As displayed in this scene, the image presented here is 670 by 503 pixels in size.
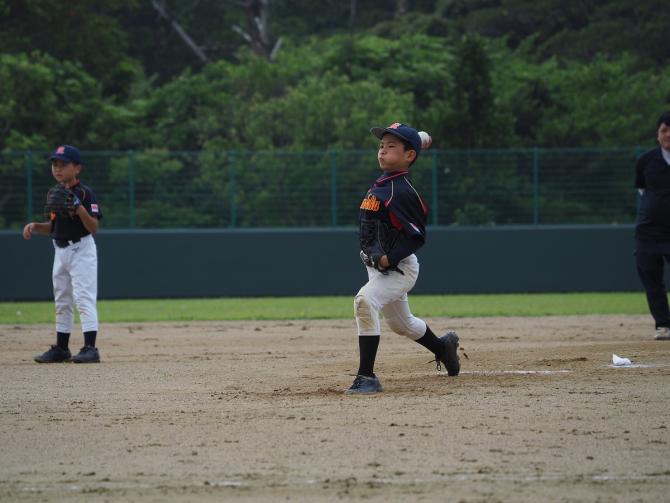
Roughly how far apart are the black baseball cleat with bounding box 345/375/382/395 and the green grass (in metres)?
8.37

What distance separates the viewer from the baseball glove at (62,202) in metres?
10.2

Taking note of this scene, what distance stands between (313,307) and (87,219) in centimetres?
896

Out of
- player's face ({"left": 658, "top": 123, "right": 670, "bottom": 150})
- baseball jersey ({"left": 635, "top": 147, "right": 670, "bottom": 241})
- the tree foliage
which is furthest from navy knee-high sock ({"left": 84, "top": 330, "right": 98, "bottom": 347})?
the tree foliage

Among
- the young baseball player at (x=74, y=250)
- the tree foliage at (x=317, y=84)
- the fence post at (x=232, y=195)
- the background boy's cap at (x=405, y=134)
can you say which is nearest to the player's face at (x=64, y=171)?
the young baseball player at (x=74, y=250)

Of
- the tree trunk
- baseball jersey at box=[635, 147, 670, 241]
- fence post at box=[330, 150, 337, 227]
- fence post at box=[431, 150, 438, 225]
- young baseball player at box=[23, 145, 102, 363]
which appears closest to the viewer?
young baseball player at box=[23, 145, 102, 363]

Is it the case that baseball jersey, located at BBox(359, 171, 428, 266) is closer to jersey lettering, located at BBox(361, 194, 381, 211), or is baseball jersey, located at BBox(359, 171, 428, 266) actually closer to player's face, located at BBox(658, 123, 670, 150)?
jersey lettering, located at BBox(361, 194, 381, 211)

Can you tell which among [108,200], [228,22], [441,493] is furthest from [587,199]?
[228,22]

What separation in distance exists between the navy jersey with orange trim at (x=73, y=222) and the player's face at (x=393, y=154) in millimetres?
3234

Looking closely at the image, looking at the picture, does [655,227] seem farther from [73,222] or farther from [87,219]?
[73,222]

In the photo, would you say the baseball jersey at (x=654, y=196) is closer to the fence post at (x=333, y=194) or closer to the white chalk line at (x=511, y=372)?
the white chalk line at (x=511, y=372)

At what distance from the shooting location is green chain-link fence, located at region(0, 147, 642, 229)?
70.7 ft

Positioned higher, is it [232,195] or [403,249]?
[403,249]

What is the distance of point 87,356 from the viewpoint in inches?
416

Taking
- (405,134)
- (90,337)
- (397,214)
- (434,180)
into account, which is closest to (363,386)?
(397,214)
